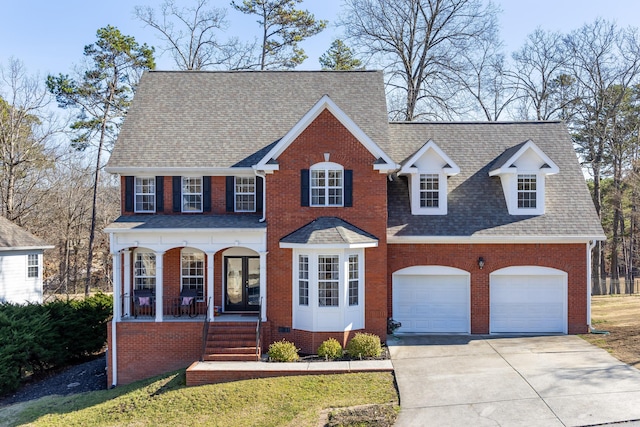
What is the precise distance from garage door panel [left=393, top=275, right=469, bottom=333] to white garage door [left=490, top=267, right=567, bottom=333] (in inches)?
44.5

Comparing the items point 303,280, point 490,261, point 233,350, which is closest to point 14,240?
point 233,350

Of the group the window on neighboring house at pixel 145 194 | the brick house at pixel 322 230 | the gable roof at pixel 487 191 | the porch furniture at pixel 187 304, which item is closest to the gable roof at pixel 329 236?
the brick house at pixel 322 230

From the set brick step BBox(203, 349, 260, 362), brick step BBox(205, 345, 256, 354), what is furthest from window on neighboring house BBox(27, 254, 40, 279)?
brick step BBox(203, 349, 260, 362)

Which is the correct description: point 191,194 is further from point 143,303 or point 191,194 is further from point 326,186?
point 326,186

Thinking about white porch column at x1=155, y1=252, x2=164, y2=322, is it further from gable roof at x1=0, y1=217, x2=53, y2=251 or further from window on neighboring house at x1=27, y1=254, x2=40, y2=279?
window on neighboring house at x1=27, y1=254, x2=40, y2=279

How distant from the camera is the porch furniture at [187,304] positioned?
16453mm

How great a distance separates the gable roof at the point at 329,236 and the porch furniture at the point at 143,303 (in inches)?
201

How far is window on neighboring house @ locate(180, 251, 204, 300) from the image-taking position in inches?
678

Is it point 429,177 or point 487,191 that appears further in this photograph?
point 487,191

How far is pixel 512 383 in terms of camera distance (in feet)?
39.2

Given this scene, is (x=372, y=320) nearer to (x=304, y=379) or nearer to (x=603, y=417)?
(x=304, y=379)

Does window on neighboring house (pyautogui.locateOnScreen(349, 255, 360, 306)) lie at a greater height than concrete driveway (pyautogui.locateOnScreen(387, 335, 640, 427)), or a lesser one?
greater

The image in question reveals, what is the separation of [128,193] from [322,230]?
293 inches

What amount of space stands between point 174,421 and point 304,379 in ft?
11.1
